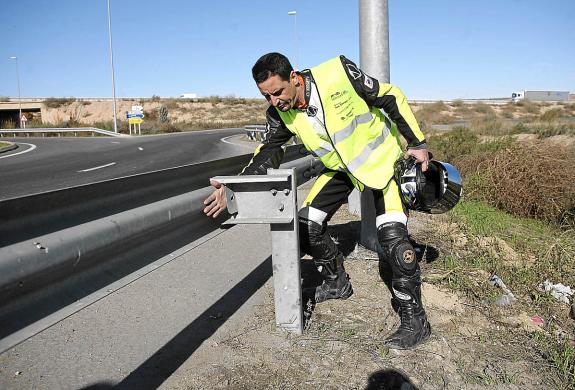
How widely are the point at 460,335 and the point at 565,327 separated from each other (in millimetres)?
778

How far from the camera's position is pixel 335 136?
3.40m

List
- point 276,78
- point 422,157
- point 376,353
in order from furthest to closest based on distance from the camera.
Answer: point 422,157 → point 276,78 → point 376,353

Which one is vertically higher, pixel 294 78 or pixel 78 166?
pixel 294 78

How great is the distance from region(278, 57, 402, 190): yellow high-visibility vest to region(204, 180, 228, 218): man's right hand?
2.60 ft

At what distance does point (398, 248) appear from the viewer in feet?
11.1

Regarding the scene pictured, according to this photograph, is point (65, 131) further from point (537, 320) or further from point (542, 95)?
point (542, 95)

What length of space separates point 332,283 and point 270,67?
1.66 m

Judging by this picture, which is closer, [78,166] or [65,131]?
[78,166]

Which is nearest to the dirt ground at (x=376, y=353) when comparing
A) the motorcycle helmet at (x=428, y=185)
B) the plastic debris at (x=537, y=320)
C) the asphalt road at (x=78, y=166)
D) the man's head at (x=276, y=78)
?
the plastic debris at (x=537, y=320)

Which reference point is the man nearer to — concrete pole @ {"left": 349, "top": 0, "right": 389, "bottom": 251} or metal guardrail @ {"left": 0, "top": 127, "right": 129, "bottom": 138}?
concrete pole @ {"left": 349, "top": 0, "right": 389, "bottom": 251}

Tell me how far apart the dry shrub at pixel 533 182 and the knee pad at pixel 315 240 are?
4.34 m

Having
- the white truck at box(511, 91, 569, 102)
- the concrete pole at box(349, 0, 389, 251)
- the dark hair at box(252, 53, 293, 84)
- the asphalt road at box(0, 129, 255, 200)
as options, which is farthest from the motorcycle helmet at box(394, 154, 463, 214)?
the white truck at box(511, 91, 569, 102)

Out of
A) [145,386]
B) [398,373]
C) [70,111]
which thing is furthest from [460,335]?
[70,111]

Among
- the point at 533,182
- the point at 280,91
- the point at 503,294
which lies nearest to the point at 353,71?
the point at 280,91
